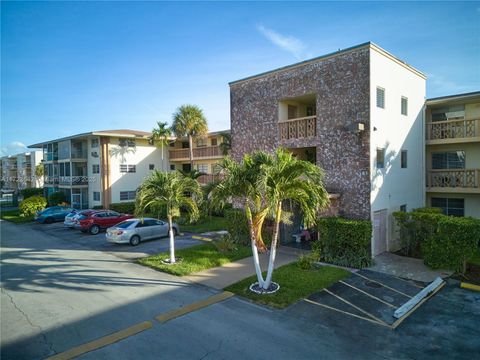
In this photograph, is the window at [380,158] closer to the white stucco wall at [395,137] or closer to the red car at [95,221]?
the white stucco wall at [395,137]

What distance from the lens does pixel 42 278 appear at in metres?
13.2

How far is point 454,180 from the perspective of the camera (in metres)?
18.5

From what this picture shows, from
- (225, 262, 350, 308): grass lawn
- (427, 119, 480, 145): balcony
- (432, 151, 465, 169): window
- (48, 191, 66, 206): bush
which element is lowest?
(225, 262, 350, 308): grass lawn

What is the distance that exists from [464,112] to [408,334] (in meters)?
16.0

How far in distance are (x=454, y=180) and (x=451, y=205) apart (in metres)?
1.80

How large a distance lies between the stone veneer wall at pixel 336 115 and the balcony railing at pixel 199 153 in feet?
45.6

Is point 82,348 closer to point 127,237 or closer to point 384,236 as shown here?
point 127,237

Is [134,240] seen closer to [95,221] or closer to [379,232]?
[95,221]

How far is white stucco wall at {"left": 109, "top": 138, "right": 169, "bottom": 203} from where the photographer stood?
34.1m

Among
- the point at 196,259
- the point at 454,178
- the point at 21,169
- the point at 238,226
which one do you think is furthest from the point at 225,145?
the point at 21,169

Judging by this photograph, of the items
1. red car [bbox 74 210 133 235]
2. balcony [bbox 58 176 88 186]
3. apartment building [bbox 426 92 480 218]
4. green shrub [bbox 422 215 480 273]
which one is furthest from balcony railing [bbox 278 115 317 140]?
balcony [bbox 58 176 88 186]

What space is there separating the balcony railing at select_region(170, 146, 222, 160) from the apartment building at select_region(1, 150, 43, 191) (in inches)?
1592

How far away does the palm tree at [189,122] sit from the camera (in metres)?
31.6

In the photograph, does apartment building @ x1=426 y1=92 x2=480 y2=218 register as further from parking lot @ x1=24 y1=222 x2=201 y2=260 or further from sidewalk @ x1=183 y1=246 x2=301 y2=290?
parking lot @ x1=24 y1=222 x2=201 y2=260
